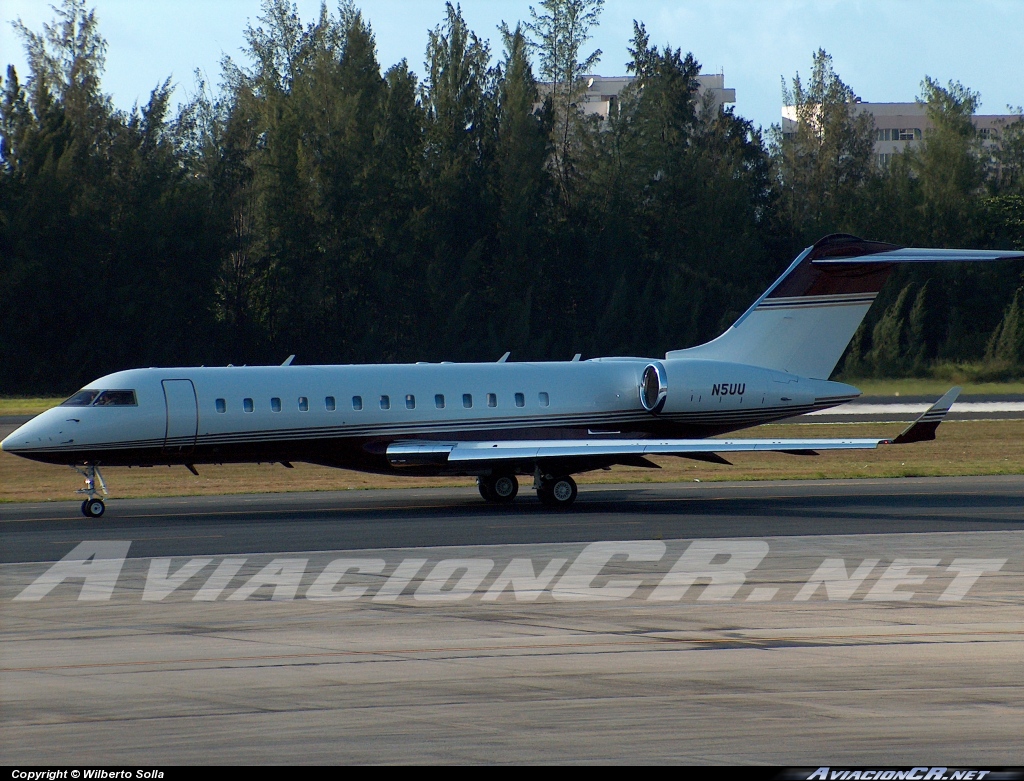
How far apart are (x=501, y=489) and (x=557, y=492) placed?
136 cm

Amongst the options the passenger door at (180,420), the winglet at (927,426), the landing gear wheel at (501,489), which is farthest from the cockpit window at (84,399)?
the winglet at (927,426)

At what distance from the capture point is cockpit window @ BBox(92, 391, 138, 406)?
24.7 meters

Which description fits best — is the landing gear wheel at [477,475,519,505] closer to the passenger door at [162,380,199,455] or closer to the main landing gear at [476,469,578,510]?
the main landing gear at [476,469,578,510]

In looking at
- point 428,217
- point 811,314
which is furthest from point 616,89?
point 811,314

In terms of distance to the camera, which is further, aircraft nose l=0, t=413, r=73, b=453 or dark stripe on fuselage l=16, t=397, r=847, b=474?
dark stripe on fuselage l=16, t=397, r=847, b=474

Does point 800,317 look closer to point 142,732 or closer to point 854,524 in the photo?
point 854,524

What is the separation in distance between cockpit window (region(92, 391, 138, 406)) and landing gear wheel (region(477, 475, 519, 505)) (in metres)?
7.22

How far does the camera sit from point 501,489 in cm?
2691

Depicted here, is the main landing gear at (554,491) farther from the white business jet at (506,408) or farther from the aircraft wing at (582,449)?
the aircraft wing at (582,449)

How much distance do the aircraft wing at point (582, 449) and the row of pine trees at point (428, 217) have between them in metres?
39.4

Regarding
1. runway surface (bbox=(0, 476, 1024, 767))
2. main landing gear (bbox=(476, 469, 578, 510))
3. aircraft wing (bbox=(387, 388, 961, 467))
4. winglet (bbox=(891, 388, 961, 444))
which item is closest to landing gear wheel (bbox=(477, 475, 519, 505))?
main landing gear (bbox=(476, 469, 578, 510))

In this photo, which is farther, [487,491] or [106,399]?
[487,491]

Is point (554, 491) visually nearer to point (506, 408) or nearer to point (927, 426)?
point (506, 408)

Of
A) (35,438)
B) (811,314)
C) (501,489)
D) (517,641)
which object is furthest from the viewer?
(811,314)
